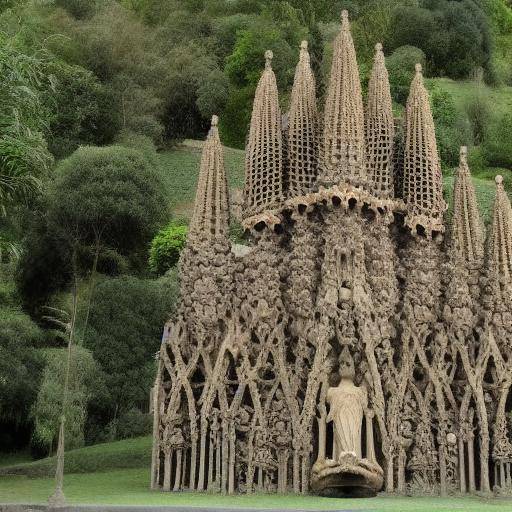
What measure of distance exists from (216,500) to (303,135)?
7.44 metres

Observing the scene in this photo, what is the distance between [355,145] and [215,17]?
3466cm

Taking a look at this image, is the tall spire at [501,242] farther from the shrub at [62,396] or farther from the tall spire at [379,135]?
the shrub at [62,396]

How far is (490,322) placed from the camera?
734 inches

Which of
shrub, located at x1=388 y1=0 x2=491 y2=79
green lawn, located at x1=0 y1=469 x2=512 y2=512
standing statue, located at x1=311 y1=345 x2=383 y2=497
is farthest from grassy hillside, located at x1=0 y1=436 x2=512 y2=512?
shrub, located at x1=388 y1=0 x2=491 y2=79

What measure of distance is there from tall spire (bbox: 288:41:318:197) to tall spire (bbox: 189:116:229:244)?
51.0 inches

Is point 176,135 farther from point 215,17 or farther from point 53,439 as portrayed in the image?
point 53,439

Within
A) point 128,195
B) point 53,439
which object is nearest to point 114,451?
point 53,439

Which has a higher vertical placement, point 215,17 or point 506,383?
point 215,17

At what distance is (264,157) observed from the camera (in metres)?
20.2

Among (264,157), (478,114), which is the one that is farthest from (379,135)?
(478,114)

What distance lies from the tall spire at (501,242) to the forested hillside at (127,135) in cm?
763

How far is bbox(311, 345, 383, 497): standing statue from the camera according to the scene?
17.0 metres

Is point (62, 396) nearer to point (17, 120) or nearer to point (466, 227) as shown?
point (17, 120)

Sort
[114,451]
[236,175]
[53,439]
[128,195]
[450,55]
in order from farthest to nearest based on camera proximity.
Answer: [450,55]
[236,175]
[128,195]
[53,439]
[114,451]
